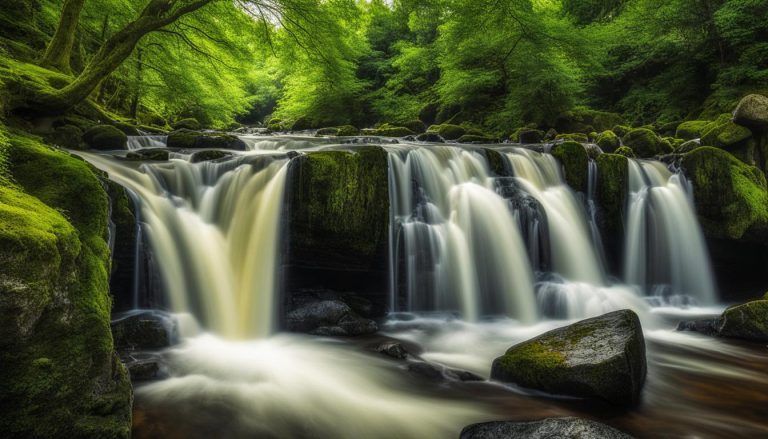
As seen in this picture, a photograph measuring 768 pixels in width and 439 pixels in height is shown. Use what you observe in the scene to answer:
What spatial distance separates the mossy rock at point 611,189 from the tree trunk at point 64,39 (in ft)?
37.1

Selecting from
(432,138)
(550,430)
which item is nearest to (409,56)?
(432,138)

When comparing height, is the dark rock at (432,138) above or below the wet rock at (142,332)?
above

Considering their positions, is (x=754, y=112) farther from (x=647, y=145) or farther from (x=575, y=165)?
(x=575, y=165)

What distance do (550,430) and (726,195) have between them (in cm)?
839

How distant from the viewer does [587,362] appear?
11.7 feet

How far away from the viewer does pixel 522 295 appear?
6.75 meters

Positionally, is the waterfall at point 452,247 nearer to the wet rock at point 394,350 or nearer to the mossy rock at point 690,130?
the wet rock at point 394,350

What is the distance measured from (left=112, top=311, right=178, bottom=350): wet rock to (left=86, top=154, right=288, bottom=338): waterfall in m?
0.45

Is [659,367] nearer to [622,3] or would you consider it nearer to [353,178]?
[353,178]

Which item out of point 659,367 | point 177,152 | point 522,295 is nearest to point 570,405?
point 659,367

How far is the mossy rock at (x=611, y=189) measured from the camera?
338 inches

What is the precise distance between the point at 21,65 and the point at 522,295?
32.9ft

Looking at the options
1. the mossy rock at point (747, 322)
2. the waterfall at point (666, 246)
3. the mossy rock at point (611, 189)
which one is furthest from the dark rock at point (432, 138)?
the mossy rock at point (747, 322)

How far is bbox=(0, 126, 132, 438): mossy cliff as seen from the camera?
192 centimetres
